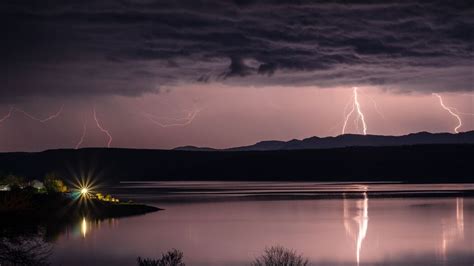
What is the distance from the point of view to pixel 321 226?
73.1m

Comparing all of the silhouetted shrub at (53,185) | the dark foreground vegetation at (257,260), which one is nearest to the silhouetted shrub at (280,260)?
the dark foreground vegetation at (257,260)

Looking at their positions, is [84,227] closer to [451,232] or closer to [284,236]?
[284,236]

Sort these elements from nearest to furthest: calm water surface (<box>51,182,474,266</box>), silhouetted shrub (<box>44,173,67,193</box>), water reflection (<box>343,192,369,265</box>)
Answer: calm water surface (<box>51,182,474,266</box>) → water reflection (<box>343,192,369,265</box>) → silhouetted shrub (<box>44,173,67,193</box>)

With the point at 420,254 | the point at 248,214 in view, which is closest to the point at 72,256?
the point at 420,254

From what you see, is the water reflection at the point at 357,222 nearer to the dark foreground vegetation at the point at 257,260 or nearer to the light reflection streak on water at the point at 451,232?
the light reflection streak on water at the point at 451,232

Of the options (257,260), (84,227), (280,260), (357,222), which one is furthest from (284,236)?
(257,260)

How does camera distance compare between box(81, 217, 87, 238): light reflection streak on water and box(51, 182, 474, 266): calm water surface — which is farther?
box(81, 217, 87, 238): light reflection streak on water

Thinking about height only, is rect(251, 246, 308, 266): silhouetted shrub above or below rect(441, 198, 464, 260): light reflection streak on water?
below

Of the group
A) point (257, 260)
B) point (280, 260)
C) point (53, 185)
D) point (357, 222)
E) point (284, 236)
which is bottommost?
point (257, 260)

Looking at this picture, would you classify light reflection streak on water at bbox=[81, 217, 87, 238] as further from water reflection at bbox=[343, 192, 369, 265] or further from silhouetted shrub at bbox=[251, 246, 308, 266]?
water reflection at bbox=[343, 192, 369, 265]

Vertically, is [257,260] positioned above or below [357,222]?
below

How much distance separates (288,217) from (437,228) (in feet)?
63.9

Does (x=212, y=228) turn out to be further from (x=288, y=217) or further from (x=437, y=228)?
(x=437, y=228)

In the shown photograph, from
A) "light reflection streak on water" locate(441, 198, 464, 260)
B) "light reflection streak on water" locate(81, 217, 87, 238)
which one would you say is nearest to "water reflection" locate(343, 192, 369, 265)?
"light reflection streak on water" locate(441, 198, 464, 260)
